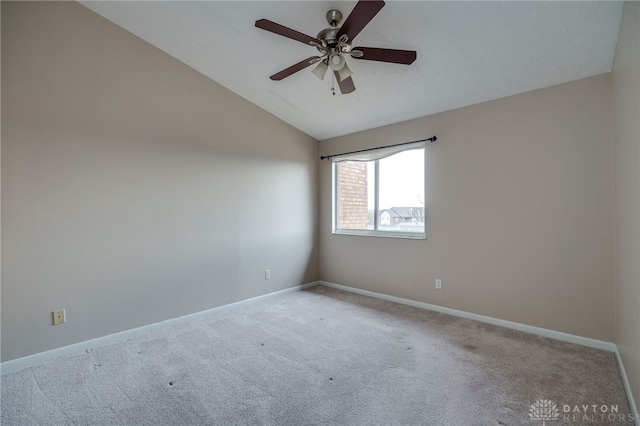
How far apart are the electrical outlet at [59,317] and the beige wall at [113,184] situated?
0.04 m

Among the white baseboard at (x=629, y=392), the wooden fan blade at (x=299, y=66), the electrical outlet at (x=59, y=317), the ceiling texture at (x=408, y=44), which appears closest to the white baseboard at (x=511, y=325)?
the white baseboard at (x=629, y=392)

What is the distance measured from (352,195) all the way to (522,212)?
221 cm

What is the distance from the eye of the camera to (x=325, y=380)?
6.77 ft

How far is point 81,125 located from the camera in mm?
2572

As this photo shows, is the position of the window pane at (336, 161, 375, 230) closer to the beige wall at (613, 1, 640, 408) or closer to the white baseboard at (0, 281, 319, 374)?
the white baseboard at (0, 281, 319, 374)

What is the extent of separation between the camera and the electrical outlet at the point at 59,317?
2.43 m

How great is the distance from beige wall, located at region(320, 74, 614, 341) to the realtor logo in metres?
1.19

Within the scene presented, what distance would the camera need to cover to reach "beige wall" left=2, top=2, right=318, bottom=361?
7.55ft

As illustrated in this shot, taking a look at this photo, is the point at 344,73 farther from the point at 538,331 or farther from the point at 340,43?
the point at 538,331

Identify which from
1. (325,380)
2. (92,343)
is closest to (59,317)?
(92,343)

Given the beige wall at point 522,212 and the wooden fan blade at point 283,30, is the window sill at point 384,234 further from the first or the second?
the wooden fan blade at point 283,30

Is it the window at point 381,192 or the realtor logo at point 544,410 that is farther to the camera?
the window at point 381,192

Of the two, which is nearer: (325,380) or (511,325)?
(325,380)

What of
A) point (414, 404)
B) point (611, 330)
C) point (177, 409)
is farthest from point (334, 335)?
point (611, 330)
